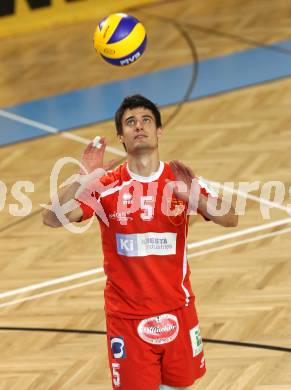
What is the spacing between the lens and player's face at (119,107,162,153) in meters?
6.20

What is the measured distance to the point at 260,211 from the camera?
1084cm

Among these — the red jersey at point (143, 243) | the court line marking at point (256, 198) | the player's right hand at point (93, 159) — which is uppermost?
the player's right hand at point (93, 159)

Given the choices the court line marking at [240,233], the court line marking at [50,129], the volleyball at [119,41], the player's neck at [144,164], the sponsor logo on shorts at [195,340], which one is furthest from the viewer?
the court line marking at [50,129]

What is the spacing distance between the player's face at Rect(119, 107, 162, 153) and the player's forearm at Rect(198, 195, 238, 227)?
16.7 inches

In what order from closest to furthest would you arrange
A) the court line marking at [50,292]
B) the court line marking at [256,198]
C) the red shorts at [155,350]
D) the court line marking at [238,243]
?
1. the red shorts at [155,350]
2. the court line marking at [50,292]
3. the court line marking at [238,243]
4. the court line marking at [256,198]

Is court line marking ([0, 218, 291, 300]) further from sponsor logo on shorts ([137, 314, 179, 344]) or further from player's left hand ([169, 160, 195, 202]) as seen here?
player's left hand ([169, 160, 195, 202])

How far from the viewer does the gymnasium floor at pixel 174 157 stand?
8.50 metres

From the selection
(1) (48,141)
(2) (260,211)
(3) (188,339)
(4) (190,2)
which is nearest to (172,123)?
(1) (48,141)

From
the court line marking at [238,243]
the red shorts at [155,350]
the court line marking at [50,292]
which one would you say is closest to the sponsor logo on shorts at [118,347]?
the red shorts at [155,350]

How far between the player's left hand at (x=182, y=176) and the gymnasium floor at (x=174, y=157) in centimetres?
224

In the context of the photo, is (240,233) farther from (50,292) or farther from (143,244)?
(143,244)

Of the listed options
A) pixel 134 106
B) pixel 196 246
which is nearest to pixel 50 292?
pixel 196 246

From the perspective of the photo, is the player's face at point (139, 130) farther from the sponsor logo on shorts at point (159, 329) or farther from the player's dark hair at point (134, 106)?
the sponsor logo on shorts at point (159, 329)

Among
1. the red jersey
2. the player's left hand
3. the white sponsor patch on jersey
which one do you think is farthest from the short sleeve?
the player's left hand
